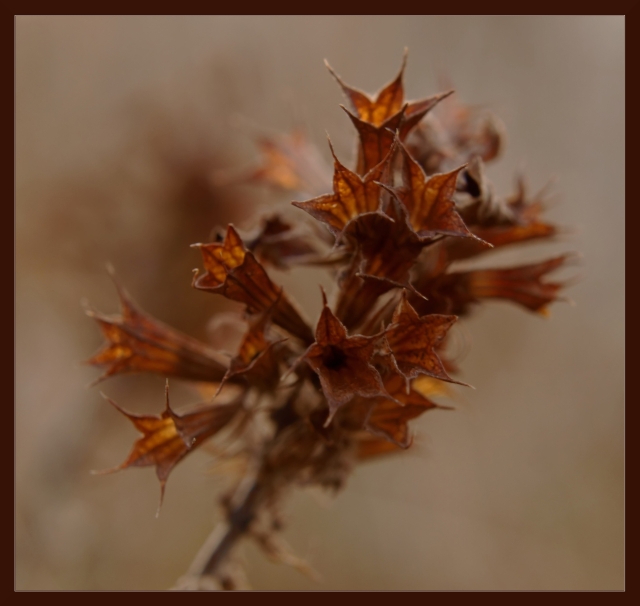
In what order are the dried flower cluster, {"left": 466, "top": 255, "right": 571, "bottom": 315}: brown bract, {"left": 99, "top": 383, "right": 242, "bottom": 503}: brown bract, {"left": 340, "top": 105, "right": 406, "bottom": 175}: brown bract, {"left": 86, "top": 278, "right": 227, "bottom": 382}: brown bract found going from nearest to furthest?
the dried flower cluster, {"left": 340, "top": 105, "right": 406, "bottom": 175}: brown bract, {"left": 99, "top": 383, "right": 242, "bottom": 503}: brown bract, {"left": 86, "top": 278, "right": 227, "bottom": 382}: brown bract, {"left": 466, "top": 255, "right": 571, "bottom": 315}: brown bract

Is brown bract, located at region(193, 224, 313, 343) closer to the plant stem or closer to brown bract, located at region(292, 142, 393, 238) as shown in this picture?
brown bract, located at region(292, 142, 393, 238)

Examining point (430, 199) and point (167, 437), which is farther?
point (167, 437)

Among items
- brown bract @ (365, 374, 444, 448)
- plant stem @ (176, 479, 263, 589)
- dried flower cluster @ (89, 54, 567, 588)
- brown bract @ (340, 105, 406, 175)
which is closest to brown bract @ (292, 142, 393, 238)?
dried flower cluster @ (89, 54, 567, 588)

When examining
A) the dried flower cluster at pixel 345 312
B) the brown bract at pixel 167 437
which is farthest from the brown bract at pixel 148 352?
the brown bract at pixel 167 437

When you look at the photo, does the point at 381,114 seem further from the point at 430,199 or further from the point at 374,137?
the point at 430,199

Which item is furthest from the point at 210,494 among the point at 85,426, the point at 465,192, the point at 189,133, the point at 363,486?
the point at 465,192

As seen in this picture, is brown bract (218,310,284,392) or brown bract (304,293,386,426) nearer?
brown bract (304,293,386,426)

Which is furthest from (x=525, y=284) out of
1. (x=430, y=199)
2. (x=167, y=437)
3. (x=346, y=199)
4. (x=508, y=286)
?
(x=167, y=437)

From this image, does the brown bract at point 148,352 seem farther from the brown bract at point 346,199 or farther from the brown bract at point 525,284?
the brown bract at point 525,284
